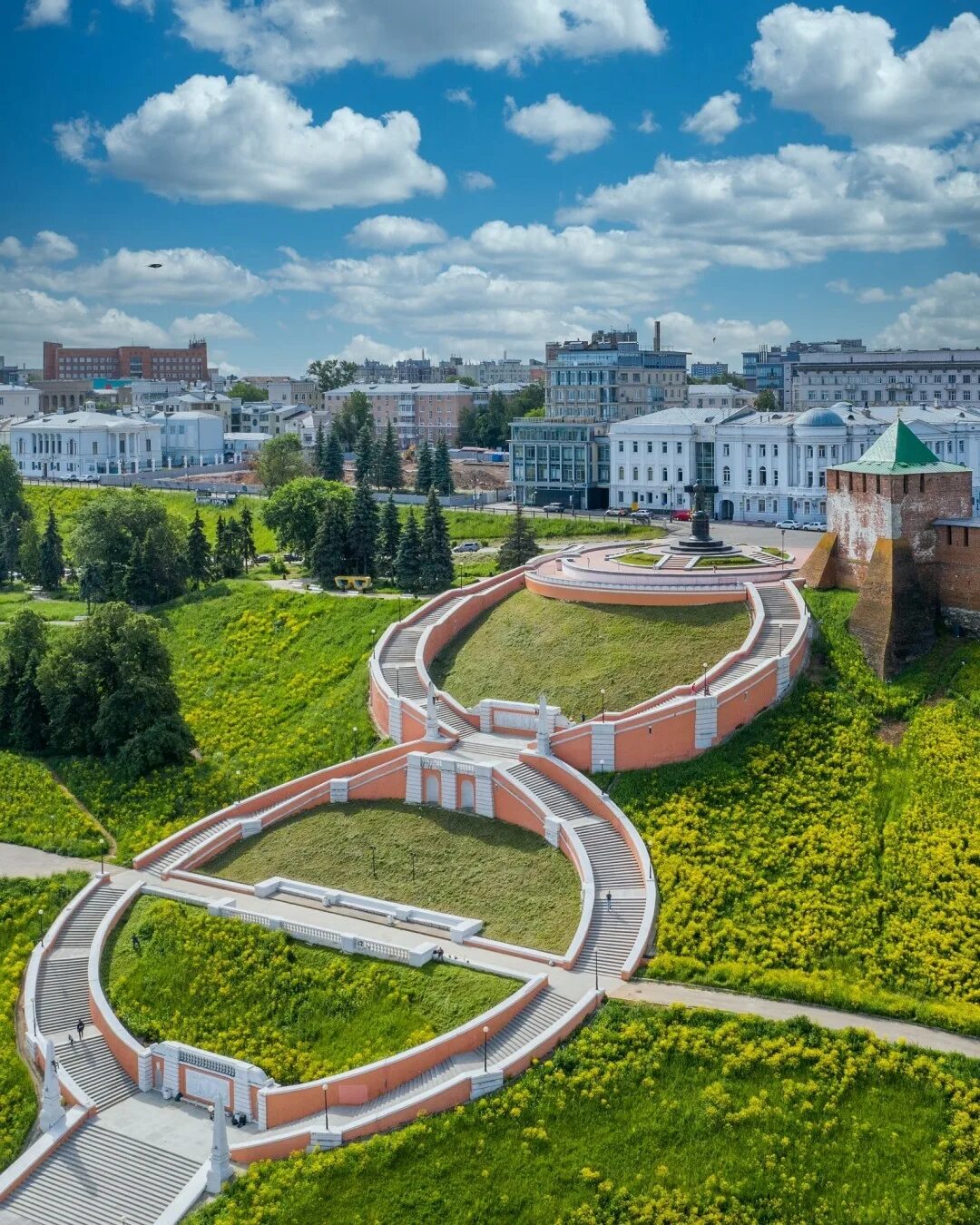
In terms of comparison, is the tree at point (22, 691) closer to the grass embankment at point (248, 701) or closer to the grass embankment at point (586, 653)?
the grass embankment at point (248, 701)

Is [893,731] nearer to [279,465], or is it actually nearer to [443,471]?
[443,471]

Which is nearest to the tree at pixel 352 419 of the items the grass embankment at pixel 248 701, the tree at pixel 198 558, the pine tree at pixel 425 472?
the pine tree at pixel 425 472


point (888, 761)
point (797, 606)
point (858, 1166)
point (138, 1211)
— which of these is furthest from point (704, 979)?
point (797, 606)

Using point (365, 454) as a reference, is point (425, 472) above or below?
below

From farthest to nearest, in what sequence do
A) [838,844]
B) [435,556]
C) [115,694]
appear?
[435,556], [115,694], [838,844]

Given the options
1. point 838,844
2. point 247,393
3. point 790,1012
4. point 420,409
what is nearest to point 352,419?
point 420,409

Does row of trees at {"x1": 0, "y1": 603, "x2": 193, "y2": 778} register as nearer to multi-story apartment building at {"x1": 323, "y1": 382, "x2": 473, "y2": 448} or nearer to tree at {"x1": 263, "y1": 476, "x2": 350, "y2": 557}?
tree at {"x1": 263, "y1": 476, "x2": 350, "y2": 557}

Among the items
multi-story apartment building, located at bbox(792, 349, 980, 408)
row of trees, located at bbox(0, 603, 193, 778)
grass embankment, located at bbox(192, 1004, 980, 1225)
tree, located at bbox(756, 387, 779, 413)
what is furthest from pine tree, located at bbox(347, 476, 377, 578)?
tree, located at bbox(756, 387, 779, 413)
